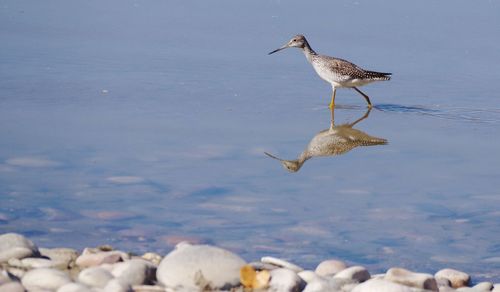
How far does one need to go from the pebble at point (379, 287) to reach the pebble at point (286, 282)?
31 centimetres

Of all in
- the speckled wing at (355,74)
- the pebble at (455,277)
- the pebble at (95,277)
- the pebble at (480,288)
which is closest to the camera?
the pebble at (95,277)

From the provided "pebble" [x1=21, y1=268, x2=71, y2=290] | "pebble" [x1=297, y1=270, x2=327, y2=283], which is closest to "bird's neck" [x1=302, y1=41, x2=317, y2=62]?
"pebble" [x1=297, y1=270, x2=327, y2=283]

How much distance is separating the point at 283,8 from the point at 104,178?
10.2 m

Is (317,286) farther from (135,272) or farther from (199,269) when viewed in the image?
(135,272)

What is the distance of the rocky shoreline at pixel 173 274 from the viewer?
5293 millimetres

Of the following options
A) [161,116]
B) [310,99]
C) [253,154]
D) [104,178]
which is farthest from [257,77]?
[104,178]

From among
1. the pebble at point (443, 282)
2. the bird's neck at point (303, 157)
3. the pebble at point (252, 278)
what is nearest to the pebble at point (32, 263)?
the pebble at point (252, 278)

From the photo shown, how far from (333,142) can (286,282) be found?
4.49 meters

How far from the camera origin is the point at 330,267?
19.8ft

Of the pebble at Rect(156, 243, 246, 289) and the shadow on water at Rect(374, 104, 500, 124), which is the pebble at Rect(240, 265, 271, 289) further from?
the shadow on water at Rect(374, 104, 500, 124)

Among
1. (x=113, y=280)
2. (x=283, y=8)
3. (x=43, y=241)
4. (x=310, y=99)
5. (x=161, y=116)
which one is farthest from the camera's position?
(x=283, y=8)

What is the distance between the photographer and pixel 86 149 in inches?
344

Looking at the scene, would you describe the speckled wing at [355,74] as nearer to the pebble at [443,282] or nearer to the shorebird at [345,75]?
the shorebird at [345,75]

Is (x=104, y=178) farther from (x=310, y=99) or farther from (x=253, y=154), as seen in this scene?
(x=310, y=99)
